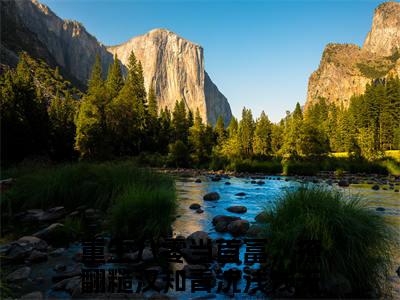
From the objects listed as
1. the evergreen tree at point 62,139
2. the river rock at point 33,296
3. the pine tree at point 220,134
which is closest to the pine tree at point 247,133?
the pine tree at point 220,134

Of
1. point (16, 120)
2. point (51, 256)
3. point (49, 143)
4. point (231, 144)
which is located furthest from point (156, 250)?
point (231, 144)

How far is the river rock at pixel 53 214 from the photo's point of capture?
775 centimetres

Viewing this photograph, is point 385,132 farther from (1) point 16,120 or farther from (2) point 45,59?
(2) point 45,59

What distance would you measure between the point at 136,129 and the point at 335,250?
4173cm

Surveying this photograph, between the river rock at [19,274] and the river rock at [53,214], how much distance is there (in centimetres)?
323

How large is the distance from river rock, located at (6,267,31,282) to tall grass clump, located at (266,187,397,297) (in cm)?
361

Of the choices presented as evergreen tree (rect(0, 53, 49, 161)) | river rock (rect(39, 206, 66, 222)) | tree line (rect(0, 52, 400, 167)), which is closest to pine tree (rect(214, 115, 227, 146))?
tree line (rect(0, 52, 400, 167))

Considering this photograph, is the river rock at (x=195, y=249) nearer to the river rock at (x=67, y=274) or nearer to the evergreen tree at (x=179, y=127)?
the river rock at (x=67, y=274)

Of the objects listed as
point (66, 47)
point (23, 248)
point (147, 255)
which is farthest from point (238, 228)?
point (66, 47)

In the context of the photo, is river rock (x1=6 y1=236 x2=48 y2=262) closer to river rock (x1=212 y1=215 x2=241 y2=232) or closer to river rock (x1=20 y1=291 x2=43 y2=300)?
river rock (x1=20 y1=291 x2=43 y2=300)

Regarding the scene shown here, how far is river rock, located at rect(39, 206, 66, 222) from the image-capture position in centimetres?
775

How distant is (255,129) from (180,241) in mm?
59136

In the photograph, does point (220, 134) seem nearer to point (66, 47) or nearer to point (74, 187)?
point (74, 187)

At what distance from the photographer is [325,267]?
12.5ft
